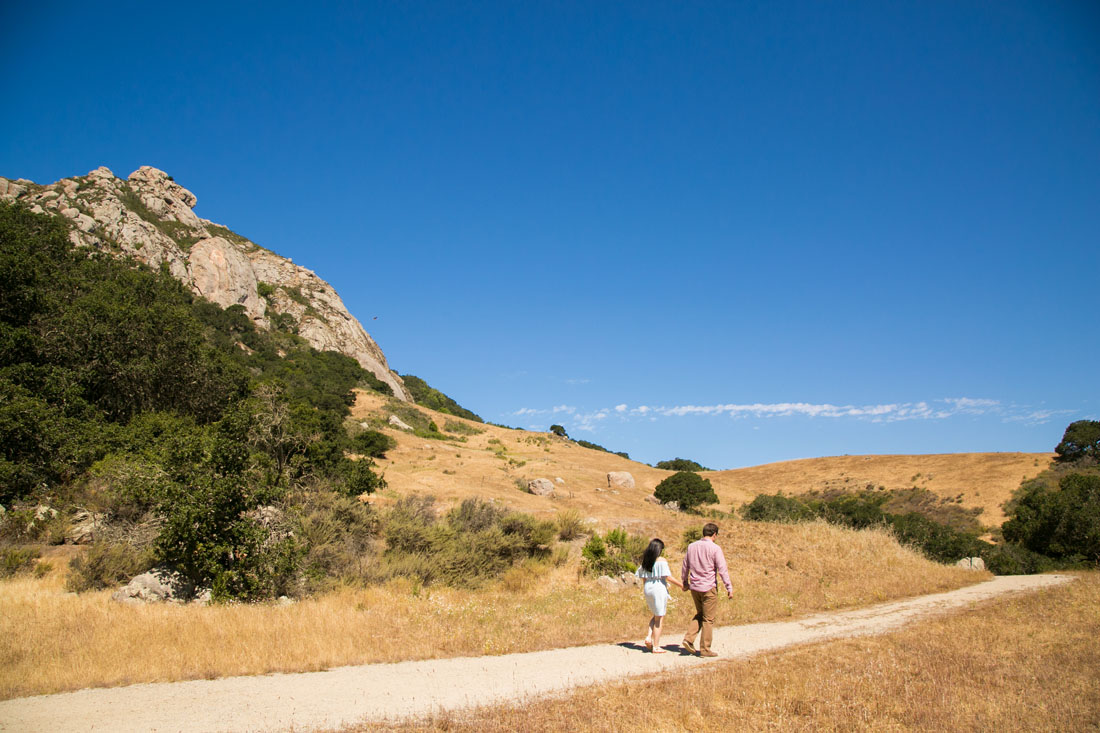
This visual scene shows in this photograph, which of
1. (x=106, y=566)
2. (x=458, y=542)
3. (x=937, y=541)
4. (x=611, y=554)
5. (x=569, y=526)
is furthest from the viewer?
(x=937, y=541)

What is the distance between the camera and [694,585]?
8.06 metres

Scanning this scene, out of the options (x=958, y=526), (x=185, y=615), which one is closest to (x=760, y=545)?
(x=185, y=615)

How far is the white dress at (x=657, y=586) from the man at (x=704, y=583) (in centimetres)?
29

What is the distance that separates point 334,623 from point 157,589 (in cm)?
426

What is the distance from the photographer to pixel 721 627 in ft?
33.2

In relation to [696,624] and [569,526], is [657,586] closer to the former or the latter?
[696,624]

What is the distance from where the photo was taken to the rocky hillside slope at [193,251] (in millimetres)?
52250

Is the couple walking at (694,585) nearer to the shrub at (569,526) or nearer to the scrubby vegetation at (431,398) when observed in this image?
the shrub at (569,526)

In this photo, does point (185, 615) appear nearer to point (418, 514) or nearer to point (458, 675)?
point (458, 675)

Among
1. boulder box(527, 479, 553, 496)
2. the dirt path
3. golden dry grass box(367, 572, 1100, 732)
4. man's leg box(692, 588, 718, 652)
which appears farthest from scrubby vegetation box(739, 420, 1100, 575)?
the dirt path

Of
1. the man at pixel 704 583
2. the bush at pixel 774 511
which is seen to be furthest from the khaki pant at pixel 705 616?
the bush at pixel 774 511

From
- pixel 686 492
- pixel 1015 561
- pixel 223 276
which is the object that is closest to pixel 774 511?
pixel 686 492

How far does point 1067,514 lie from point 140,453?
32.7m

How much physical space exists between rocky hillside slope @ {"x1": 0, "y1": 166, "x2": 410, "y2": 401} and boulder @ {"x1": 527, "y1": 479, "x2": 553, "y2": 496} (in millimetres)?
40448
